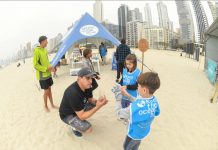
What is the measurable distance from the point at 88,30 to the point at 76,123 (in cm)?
701

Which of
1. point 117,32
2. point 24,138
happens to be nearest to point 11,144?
point 24,138

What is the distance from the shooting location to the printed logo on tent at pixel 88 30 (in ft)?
33.3

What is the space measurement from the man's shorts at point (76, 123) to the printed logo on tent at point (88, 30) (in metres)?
6.81

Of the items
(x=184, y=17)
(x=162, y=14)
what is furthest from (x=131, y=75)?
(x=162, y=14)

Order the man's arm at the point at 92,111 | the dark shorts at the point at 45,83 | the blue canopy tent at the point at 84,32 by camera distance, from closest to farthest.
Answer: the man's arm at the point at 92,111 → the dark shorts at the point at 45,83 → the blue canopy tent at the point at 84,32

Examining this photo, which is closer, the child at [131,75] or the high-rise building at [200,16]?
the child at [131,75]

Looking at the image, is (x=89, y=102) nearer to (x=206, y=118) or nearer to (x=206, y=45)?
(x=206, y=118)

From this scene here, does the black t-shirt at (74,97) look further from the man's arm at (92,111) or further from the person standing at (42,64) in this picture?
the person standing at (42,64)

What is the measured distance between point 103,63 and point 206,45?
519 cm

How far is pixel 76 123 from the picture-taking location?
387cm

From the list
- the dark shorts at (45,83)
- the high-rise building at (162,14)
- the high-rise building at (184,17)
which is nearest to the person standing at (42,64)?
the dark shorts at (45,83)

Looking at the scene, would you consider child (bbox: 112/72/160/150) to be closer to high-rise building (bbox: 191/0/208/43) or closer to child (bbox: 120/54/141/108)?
child (bbox: 120/54/141/108)

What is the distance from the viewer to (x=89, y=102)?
14.0 feet

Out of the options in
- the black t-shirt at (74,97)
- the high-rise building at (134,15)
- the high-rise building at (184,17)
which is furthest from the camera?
the high-rise building at (134,15)
